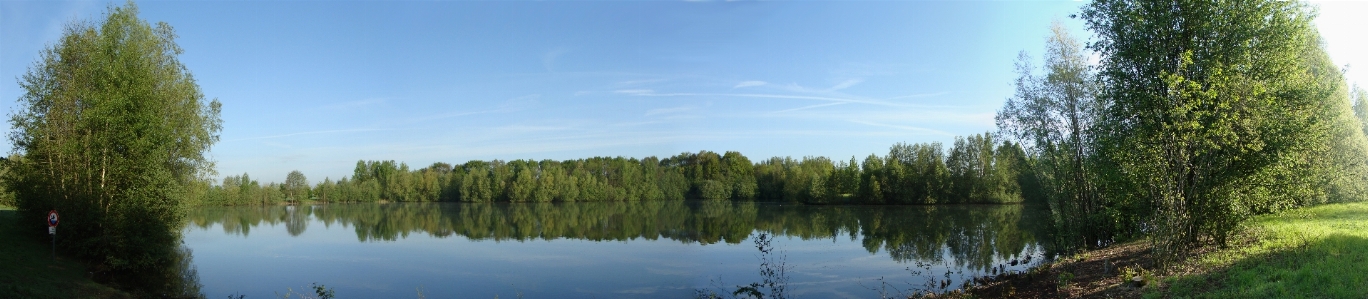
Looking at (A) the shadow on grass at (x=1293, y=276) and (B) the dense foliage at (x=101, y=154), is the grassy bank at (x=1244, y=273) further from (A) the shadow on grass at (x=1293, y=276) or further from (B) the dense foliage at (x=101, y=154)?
(B) the dense foliage at (x=101, y=154)

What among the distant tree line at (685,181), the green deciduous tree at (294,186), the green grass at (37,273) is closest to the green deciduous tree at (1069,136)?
the green grass at (37,273)

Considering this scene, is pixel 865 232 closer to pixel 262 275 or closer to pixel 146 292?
pixel 262 275

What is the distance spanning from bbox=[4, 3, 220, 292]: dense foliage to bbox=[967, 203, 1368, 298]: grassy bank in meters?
21.1

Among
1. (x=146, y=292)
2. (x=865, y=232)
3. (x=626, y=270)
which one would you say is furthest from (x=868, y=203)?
(x=146, y=292)

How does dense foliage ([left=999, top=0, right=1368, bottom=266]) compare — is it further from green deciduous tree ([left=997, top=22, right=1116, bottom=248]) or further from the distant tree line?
the distant tree line

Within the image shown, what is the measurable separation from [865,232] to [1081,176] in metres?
12.1

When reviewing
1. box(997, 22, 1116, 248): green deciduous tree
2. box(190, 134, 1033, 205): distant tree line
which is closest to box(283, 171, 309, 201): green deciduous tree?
box(190, 134, 1033, 205): distant tree line

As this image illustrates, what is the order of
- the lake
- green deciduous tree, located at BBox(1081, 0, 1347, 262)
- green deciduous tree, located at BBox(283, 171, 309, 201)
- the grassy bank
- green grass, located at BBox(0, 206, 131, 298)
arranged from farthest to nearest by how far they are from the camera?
green deciduous tree, located at BBox(283, 171, 309, 201) → the lake → green grass, located at BBox(0, 206, 131, 298) → green deciduous tree, located at BBox(1081, 0, 1347, 262) → the grassy bank

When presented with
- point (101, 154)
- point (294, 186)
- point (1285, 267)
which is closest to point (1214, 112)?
point (1285, 267)

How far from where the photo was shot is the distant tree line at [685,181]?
62.8 metres

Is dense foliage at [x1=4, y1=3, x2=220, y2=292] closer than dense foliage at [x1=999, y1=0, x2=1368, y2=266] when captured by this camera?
No

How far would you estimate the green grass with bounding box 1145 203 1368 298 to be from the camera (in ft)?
25.6

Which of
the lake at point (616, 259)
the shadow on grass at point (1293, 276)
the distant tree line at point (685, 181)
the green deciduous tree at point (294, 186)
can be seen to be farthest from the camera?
the green deciduous tree at point (294, 186)

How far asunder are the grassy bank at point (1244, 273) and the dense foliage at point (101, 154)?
2112 centimetres
